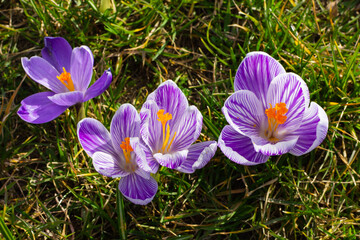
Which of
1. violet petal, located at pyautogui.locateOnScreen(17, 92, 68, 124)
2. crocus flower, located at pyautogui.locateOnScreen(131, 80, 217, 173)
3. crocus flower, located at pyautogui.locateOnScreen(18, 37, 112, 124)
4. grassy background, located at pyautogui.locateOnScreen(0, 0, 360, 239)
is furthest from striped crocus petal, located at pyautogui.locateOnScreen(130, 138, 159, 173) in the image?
violet petal, located at pyautogui.locateOnScreen(17, 92, 68, 124)

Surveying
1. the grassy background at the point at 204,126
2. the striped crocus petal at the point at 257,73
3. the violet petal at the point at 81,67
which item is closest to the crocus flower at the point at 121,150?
the grassy background at the point at 204,126

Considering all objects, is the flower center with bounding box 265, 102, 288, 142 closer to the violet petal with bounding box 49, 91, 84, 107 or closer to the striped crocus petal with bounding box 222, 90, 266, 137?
the striped crocus petal with bounding box 222, 90, 266, 137

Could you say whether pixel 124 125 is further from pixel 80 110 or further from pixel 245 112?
pixel 245 112

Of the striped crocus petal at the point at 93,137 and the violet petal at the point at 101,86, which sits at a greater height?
the violet petal at the point at 101,86

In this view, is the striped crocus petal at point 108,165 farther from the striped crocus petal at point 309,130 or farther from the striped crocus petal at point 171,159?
the striped crocus petal at point 309,130

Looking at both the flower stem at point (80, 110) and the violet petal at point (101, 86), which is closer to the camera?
A: the violet petal at point (101, 86)

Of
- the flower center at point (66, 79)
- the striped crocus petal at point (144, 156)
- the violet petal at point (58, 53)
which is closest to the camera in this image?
the striped crocus petal at point (144, 156)

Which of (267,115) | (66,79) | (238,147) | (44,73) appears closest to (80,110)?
(66,79)

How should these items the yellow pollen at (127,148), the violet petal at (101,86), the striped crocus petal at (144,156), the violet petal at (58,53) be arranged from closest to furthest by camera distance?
1. the striped crocus petal at (144,156)
2. the yellow pollen at (127,148)
3. the violet petal at (101,86)
4. the violet petal at (58,53)

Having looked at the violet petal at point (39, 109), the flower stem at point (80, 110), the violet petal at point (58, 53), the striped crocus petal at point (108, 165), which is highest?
the violet petal at point (58, 53)
